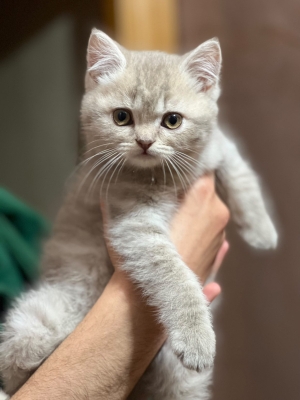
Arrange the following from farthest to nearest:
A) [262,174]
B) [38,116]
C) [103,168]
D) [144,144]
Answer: [38,116], [262,174], [103,168], [144,144]

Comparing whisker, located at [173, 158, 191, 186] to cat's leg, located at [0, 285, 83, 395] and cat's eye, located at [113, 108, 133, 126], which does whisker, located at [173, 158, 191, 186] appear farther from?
cat's leg, located at [0, 285, 83, 395]

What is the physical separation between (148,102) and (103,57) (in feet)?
0.56

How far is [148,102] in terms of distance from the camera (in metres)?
0.75

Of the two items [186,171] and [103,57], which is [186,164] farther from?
[103,57]

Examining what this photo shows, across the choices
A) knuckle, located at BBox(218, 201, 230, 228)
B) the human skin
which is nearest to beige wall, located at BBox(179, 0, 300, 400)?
knuckle, located at BBox(218, 201, 230, 228)

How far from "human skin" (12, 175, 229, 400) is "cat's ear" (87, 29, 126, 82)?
1.25ft

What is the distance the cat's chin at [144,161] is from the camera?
755mm

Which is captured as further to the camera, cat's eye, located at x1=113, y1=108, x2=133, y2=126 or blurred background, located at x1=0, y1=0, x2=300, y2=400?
blurred background, located at x1=0, y1=0, x2=300, y2=400

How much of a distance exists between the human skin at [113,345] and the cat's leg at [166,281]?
0.04m

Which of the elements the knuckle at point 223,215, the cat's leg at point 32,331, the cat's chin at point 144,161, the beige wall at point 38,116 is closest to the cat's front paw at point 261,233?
the knuckle at point 223,215

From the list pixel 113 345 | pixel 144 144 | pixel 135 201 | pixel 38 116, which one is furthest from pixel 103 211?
pixel 38 116

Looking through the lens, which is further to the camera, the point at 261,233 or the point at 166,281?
the point at 261,233

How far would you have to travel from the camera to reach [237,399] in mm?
1287

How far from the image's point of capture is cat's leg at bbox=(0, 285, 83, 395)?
0.72 metres
